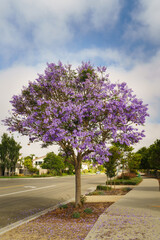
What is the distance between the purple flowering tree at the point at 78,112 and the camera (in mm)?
9234

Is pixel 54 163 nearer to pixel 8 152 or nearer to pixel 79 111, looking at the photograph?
pixel 8 152

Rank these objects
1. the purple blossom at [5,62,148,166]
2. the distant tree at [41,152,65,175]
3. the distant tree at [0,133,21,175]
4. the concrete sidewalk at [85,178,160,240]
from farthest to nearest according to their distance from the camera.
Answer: the distant tree at [41,152,65,175]
the distant tree at [0,133,21,175]
the purple blossom at [5,62,148,166]
the concrete sidewalk at [85,178,160,240]

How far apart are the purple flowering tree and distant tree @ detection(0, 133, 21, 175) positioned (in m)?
42.5

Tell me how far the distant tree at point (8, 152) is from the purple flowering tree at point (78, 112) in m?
42.5

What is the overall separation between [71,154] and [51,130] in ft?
8.76

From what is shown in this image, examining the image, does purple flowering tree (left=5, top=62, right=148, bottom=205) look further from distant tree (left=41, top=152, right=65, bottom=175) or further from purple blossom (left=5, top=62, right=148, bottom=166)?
distant tree (left=41, top=152, right=65, bottom=175)

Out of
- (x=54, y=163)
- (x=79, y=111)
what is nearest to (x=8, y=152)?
(x=54, y=163)

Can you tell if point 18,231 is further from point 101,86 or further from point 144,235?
point 101,86

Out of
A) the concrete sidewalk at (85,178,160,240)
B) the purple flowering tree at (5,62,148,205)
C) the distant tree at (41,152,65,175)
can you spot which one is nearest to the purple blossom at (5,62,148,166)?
the purple flowering tree at (5,62,148,205)

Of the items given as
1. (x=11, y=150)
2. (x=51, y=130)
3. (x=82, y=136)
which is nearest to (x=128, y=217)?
(x=82, y=136)

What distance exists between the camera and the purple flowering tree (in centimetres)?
923

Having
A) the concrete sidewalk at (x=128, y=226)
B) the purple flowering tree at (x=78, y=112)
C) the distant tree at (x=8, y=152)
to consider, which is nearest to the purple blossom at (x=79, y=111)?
the purple flowering tree at (x=78, y=112)

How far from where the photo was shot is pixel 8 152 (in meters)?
51.8

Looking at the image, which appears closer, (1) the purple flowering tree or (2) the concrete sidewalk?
(2) the concrete sidewalk
